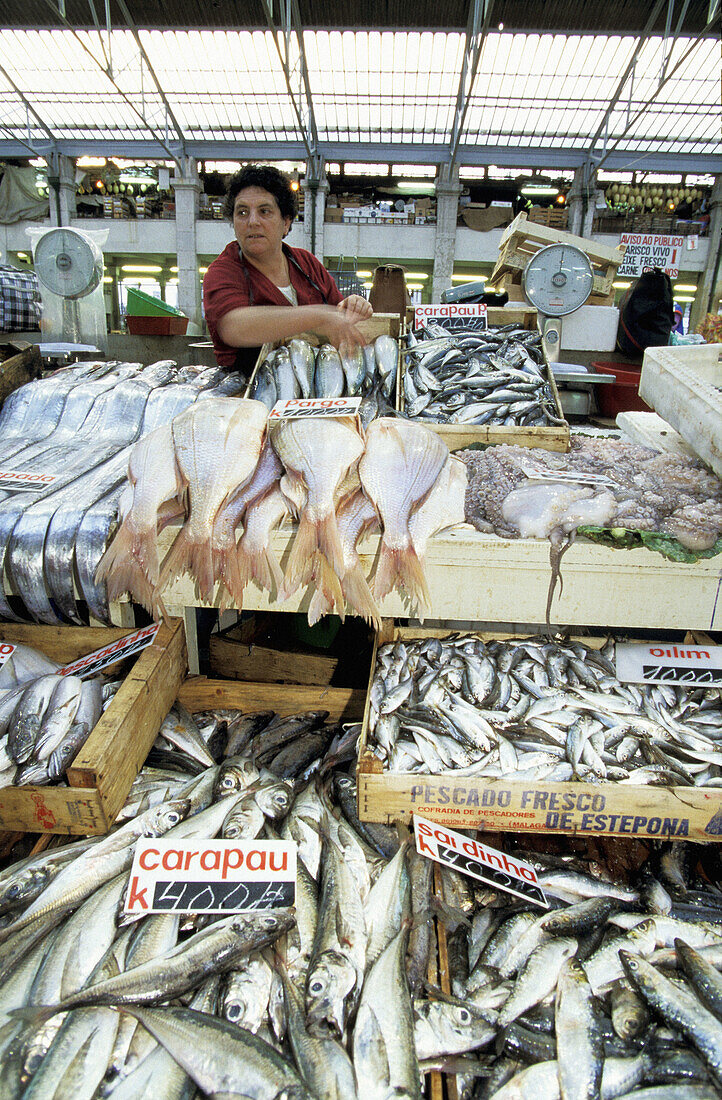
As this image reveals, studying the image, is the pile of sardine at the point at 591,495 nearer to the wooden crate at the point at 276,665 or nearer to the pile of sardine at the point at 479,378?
the pile of sardine at the point at 479,378

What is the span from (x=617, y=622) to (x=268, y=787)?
48.8 inches

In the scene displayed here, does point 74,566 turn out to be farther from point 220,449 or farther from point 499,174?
point 499,174

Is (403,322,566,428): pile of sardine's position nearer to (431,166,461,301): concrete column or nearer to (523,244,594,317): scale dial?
(523,244,594,317): scale dial

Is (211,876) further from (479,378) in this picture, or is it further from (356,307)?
(479,378)

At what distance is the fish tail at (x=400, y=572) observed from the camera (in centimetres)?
174

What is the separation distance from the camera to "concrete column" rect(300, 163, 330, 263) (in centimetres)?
1820

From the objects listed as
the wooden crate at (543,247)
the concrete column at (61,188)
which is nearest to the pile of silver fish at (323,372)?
the wooden crate at (543,247)

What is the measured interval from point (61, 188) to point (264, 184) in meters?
21.1

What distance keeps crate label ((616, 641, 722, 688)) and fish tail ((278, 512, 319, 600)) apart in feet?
4.03


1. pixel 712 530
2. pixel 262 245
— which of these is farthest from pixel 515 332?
pixel 712 530

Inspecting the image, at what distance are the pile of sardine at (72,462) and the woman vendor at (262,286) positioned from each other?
378 millimetres

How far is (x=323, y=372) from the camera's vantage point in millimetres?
2982

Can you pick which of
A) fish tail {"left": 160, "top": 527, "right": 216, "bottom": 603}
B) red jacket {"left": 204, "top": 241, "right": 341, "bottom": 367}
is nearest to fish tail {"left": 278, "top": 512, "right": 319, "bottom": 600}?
fish tail {"left": 160, "top": 527, "right": 216, "bottom": 603}

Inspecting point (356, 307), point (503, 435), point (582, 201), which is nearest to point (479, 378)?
point (503, 435)
